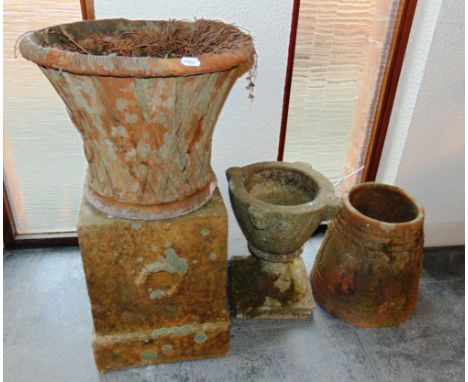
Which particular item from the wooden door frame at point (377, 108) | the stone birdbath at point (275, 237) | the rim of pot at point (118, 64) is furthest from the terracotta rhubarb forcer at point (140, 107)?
the wooden door frame at point (377, 108)

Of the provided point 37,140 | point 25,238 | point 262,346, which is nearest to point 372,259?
Answer: point 262,346

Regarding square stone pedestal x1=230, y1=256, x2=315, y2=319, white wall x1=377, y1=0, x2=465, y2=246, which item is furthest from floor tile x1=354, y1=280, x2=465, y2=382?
white wall x1=377, y1=0, x2=465, y2=246

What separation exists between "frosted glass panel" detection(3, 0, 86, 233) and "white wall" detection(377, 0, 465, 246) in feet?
4.09

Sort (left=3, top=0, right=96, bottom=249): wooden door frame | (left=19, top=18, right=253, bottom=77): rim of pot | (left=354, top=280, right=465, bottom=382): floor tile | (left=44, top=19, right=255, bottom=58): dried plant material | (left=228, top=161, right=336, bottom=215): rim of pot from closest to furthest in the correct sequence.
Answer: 1. (left=19, top=18, right=253, bottom=77): rim of pot
2. (left=44, top=19, right=255, bottom=58): dried plant material
3. (left=228, top=161, right=336, bottom=215): rim of pot
4. (left=354, top=280, right=465, bottom=382): floor tile
5. (left=3, top=0, right=96, bottom=249): wooden door frame

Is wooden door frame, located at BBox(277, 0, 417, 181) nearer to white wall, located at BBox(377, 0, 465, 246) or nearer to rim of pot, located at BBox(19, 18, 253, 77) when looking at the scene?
white wall, located at BBox(377, 0, 465, 246)

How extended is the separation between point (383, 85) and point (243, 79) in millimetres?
601

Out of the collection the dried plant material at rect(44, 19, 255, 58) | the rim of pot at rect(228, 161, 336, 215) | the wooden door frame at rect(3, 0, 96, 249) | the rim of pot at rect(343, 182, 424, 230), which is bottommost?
the wooden door frame at rect(3, 0, 96, 249)

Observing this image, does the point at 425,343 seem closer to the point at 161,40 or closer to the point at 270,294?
the point at 270,294

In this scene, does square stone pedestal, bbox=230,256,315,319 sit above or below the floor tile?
above

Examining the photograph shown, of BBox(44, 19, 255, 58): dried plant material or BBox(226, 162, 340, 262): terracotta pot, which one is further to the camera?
BBox(226, 162, 340, 262): terracotta pot

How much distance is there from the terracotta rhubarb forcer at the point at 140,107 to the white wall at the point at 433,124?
84 cm

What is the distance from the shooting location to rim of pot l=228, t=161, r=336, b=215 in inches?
54.9

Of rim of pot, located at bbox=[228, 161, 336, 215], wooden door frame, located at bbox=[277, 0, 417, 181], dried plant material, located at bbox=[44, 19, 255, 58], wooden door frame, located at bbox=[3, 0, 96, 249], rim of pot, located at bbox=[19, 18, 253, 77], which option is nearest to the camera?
rim of pot, located at bbox=[19, 18, 253, 77]

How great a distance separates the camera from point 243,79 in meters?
1.58
